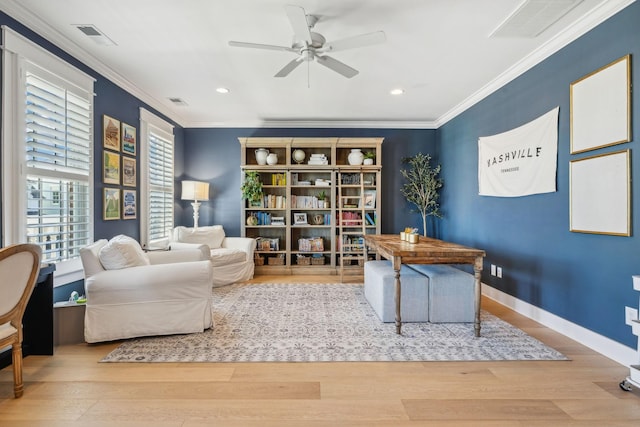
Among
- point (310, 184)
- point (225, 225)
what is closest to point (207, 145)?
point (225, 225)

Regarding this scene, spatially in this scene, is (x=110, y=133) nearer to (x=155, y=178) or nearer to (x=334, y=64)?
(x=155, y=178)

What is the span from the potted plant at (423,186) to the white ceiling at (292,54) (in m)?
1.00

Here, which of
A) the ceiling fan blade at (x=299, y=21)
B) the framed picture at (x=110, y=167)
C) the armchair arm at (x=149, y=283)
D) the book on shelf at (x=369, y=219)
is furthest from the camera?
the book on shelf at (x=369, y=219)

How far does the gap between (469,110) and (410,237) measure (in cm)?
234


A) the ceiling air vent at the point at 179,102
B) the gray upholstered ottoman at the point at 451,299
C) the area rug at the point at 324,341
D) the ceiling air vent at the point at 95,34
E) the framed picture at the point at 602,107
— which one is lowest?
the area rug at the point at 324,341

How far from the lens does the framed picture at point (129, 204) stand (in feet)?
12.3

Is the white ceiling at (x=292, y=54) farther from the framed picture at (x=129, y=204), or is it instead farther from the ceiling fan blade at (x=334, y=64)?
the framed picture at (x=129, y=204)

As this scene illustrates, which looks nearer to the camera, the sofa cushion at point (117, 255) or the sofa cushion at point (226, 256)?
the sofa cushion at point (117, 255)

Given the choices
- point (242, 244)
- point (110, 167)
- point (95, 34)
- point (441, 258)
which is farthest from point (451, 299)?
point (95, 34)

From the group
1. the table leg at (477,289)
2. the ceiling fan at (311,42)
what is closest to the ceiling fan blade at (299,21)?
the ceiling fan at (311,42)

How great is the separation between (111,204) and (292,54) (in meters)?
2.59

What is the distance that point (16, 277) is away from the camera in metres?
1.75

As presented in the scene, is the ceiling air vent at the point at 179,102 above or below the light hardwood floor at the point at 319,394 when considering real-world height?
above

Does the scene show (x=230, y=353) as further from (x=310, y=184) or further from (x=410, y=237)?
(x=310, y=184)
